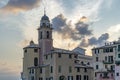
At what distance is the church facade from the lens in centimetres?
10200

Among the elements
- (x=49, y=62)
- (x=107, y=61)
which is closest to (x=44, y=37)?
(x=49, y=62)

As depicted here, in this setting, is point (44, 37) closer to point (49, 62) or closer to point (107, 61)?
point (49, 62)

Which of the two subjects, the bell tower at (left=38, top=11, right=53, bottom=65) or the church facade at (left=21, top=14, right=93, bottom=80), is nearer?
the church facade at (left=21, top=14, right=93, bottom=80)

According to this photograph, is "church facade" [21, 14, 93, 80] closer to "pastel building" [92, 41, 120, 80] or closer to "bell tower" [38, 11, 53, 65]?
"bell tower" [38, 11, 53, 65]

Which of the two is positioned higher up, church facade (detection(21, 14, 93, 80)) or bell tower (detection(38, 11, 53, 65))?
bell tower (detection(38, 11, 53, 65))

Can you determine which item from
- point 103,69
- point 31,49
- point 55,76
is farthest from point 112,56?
point 31,49

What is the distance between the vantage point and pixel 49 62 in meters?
104

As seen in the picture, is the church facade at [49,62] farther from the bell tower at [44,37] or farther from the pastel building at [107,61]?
the pastel building at [107,61]

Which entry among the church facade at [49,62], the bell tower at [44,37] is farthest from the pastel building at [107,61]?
the bell tower at [44,37]

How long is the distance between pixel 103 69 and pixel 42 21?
26.0 metres

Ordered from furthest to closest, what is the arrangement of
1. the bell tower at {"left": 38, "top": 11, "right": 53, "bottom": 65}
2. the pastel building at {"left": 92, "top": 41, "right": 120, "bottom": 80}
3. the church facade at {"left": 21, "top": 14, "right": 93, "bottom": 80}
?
1. the bell tower at {"left": 38, "top": 11, "right": 53, "bottom": 65}
2. the church facade at {"left": 21, "top": 14, "right": 93, "bottom": 80}
3. the pastel building at {"left": 92, "top": 41, "right": 120, "bottom": 80}

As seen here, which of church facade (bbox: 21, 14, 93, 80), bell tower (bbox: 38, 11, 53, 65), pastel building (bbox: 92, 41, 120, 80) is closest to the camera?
pastel building (bbox: 92, 41, 120, 80)

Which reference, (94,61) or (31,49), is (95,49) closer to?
(94,61)

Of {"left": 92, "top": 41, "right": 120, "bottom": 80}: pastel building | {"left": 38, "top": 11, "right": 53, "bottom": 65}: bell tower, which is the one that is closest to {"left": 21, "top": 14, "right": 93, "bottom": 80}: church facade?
{"left": 38, "top": 11, "right": 53, "bottom": 65}: bell tower
